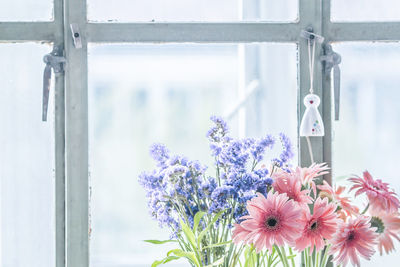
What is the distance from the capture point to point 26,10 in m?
1.50

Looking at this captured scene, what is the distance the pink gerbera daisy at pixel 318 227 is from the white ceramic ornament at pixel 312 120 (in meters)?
0.25

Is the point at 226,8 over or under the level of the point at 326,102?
over

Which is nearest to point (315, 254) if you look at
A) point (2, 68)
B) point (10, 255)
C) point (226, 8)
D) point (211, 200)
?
point (211, 200)

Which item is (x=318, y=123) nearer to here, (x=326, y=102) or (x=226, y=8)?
(x=326, y=102)

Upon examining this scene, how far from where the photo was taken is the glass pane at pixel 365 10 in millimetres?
1546

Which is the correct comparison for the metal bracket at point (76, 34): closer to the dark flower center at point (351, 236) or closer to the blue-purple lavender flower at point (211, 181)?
the blue-purple lavender flower at point (211, 181)

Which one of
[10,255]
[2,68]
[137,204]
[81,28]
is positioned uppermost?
[81,28]

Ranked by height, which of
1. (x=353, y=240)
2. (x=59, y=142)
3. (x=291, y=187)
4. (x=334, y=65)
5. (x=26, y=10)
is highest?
(x=26, y=10)

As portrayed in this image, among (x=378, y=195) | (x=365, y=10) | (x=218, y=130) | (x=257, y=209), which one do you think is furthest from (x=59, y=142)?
(x=365, y=10)

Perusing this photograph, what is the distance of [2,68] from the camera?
1499 millimetres

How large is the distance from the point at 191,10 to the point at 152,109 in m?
0.32

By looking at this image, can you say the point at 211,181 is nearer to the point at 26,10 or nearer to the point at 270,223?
the point at 270,223

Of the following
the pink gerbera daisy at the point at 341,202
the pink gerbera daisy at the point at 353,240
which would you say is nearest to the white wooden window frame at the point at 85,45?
the pink gerbera daisy at the point at 341,202

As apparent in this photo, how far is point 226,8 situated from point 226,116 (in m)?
0.32
